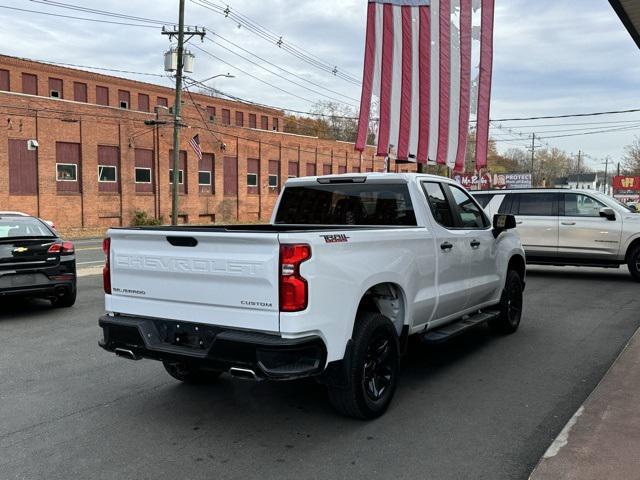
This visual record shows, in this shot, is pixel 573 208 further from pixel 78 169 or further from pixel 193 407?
pixel 78 169

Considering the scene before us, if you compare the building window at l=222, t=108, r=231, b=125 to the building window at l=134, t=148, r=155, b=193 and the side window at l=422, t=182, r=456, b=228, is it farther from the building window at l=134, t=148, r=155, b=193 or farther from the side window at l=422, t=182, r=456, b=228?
the side window at l=422, t=182, r=456, b=228

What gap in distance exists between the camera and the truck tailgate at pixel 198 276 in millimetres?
3816

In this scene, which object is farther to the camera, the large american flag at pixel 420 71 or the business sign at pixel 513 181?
the business sign at pixel 513 181

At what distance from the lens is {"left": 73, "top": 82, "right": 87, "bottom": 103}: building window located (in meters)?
52.5

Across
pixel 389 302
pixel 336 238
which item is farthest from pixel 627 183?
pixel 336 238

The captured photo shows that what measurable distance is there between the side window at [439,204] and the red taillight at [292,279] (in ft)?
7.63

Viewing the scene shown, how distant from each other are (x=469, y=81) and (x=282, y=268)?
9009 millimetres

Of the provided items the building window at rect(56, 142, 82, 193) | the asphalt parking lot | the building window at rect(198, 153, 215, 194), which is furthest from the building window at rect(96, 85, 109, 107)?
the asphalt parking lot

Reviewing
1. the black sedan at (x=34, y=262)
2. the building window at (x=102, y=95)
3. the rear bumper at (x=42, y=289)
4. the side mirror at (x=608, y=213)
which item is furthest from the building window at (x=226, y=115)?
the rear bumper at (x=42, y=289)

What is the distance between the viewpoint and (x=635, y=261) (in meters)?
12.2

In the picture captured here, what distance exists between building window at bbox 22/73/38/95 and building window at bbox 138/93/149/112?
34.0ft

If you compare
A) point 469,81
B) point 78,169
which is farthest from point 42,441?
point 78,169

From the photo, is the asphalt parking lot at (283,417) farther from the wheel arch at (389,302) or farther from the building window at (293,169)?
the building window at (293,169)

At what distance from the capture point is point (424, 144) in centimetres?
1137
